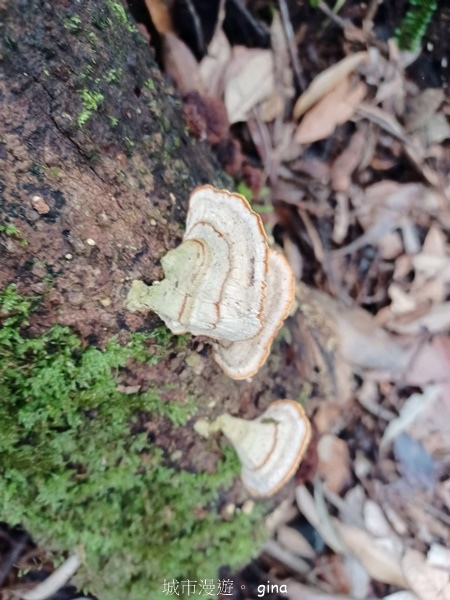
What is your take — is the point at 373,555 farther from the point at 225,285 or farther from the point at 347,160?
the point at 347,160

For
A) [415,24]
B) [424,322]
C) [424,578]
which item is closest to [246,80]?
[415,24]

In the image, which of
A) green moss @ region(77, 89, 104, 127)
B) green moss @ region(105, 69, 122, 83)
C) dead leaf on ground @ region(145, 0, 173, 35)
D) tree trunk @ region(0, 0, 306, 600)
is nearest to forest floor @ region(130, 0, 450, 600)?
dead leaf on ground @ region(145, 0, 173, 35)

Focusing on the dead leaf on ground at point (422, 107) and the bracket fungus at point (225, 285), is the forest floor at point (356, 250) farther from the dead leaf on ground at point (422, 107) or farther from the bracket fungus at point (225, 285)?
the bracket fungus at point (225, 285)

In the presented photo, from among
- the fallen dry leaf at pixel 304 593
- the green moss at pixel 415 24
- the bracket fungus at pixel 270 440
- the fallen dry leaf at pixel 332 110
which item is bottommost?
the fallen dry leaf at pixel 304 593

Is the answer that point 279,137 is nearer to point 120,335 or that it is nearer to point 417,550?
point 120,335

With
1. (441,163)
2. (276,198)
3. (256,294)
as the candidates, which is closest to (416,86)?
(441,163)

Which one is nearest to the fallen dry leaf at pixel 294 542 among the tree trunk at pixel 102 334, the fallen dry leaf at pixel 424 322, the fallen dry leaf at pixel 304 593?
the fallen dry leaf at pixel 304 593
